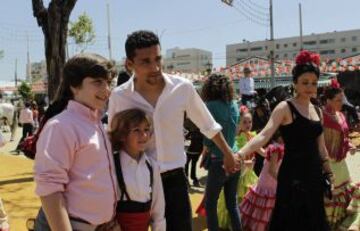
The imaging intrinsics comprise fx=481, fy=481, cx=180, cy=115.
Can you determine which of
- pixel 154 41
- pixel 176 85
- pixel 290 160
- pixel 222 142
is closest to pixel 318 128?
pixel 290 160

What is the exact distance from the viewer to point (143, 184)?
2.48 metres

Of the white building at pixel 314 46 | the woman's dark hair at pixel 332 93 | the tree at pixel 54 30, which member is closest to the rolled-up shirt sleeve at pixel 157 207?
the woman's dark hair at pixel 332 93

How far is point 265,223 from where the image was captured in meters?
5.11

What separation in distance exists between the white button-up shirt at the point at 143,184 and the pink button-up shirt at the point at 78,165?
0.19 metres

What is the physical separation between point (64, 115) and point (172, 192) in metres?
1.10

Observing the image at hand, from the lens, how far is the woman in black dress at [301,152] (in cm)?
393

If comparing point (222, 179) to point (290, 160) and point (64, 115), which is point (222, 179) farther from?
point (64, 115)

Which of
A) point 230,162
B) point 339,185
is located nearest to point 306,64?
point 230,162

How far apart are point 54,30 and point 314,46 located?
108721mm

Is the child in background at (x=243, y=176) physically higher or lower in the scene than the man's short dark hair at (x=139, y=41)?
lower

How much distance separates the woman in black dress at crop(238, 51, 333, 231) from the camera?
393 centimetres

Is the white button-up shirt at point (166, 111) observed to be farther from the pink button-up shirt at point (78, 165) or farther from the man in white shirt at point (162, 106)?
the pink button-up shirt at point (78, 165)

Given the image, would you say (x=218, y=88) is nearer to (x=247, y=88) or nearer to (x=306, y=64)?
(x=306, y=64)

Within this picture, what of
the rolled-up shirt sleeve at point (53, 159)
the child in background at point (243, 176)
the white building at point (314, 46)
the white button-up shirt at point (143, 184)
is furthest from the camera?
the white building at point (314, 46)
